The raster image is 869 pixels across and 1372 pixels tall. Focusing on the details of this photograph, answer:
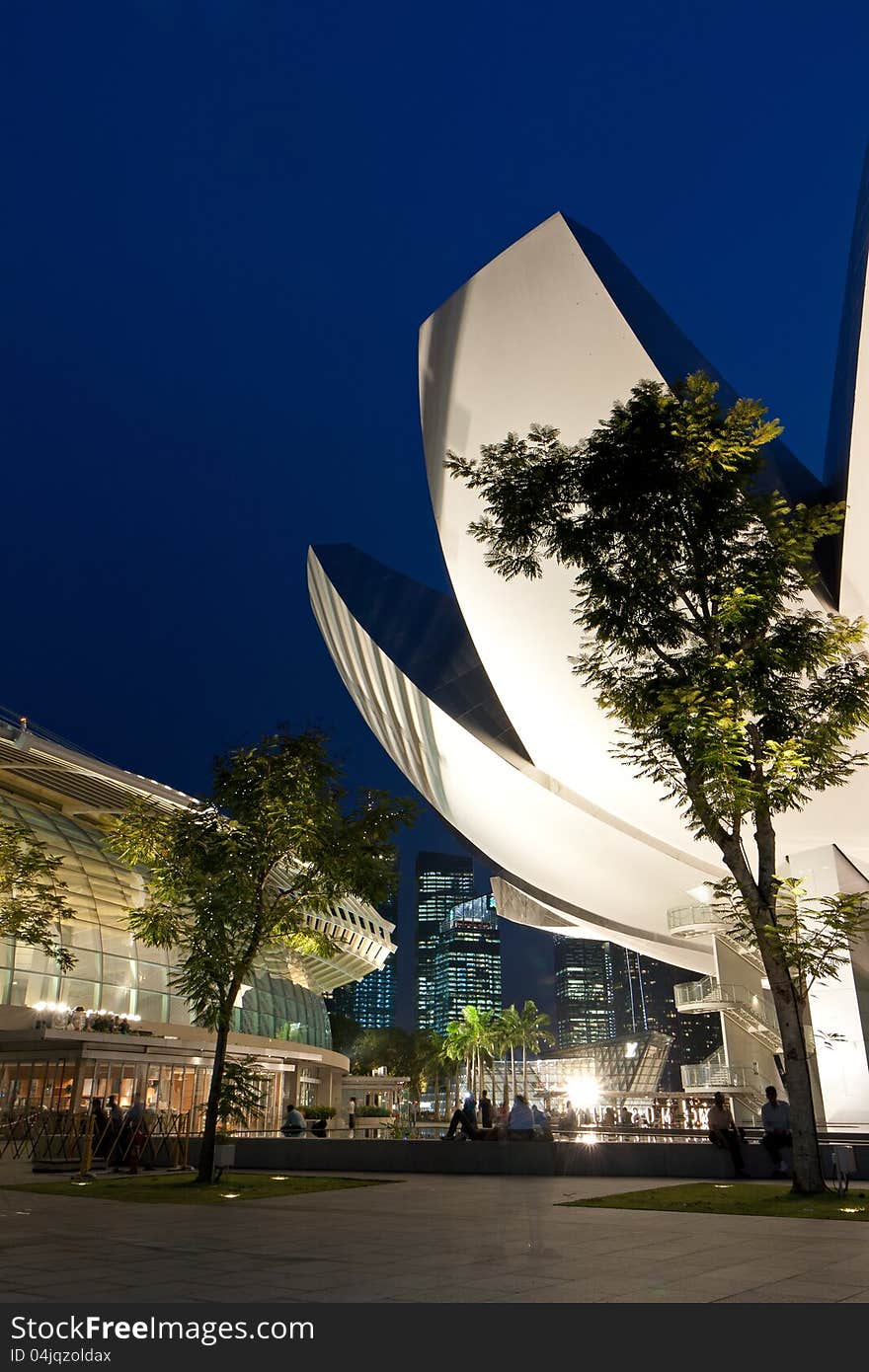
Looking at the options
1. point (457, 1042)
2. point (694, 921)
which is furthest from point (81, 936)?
point (457, 1042)

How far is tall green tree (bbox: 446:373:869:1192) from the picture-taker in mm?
11242

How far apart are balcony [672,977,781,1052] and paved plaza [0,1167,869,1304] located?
74.5 feet

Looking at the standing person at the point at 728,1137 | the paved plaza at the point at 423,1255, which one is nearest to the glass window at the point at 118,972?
the paved plaza at the point at 423,1255

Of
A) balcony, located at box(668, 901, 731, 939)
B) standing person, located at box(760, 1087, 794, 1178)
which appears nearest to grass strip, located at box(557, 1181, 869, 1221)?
standing person, located at box(760, 1087, 794, 1178)

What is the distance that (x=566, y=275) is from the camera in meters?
16.8

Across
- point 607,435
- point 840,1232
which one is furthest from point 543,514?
point 840,1232

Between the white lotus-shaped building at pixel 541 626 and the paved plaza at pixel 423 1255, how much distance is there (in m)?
4.82

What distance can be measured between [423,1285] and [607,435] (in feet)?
30.8

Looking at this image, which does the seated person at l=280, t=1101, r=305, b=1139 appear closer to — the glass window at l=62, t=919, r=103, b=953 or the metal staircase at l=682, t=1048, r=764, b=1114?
the metal staircase at l=682, t=1048, r=764, b=1114

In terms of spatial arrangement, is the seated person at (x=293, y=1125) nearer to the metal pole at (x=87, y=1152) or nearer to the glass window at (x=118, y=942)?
the metal pole at (x=87, y=1152)

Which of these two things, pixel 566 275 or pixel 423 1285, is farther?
pixel 566 275

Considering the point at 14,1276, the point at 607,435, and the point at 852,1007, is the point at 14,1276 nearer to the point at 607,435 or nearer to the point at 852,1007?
the point at 607,435

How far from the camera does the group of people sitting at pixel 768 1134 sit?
13770 millimetres

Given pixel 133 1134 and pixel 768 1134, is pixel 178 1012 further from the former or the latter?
pixel 768 1134
